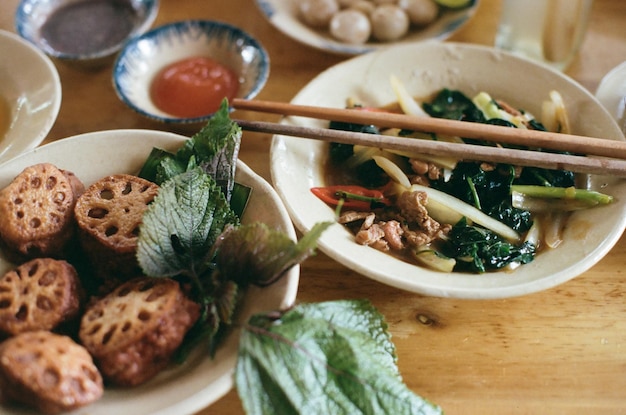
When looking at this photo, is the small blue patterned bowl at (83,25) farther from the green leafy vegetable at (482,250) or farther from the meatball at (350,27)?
the green leafy vegetable at (482,250)

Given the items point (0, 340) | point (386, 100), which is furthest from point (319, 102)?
point (0, 340)

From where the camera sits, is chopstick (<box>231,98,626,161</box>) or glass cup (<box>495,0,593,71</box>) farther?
glass cup (<box>495,0,593,71</box>)

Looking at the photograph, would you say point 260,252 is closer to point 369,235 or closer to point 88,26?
point 369,235

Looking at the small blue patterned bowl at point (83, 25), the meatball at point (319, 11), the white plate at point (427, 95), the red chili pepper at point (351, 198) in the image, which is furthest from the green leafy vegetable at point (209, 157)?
the meatball at point (319, 11)

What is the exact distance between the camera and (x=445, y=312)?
152 centimetres

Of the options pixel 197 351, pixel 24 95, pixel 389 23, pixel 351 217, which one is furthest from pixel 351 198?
pixel 24 95

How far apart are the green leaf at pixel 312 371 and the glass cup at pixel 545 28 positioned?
1538mm

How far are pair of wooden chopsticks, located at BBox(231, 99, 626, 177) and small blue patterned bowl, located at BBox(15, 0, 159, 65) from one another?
33.3 inches

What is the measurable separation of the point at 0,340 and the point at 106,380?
242 millimetres

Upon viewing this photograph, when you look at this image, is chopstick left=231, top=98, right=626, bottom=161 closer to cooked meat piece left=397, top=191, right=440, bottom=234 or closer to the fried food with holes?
cooked meat piece left=397, top=191, right=440, bottom=234

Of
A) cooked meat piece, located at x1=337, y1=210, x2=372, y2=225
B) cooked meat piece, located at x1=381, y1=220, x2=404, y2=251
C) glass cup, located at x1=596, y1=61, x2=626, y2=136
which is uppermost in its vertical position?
glass cup, located at x1=596, y1=61, x2=626, y2=136

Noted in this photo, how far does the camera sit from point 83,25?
7.52 feet

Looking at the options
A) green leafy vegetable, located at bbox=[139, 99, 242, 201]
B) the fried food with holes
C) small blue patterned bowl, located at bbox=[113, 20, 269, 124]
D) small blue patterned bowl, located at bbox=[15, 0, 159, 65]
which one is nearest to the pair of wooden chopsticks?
green leafy vegetable, located at bbox=[139, 99, 242, 201]

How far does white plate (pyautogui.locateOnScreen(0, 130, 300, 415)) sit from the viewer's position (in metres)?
1.09
